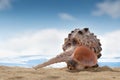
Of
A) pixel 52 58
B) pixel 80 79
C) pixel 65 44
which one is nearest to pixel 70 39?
pixel 65 44

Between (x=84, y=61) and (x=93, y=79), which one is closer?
(x=93, y=79)

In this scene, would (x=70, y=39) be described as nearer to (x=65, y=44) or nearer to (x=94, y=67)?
(x=65, y=44)

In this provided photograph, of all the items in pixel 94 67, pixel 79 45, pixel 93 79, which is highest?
pixel 79 45

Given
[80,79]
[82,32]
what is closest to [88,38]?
[82,32]

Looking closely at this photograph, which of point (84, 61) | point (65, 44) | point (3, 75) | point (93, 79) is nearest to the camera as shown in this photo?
point (93, 79)

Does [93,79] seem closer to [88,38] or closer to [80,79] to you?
[80,79]

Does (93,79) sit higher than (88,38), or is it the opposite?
(88,38)

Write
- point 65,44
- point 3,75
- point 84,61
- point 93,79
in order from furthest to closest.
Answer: point 65,44 < point 84,61 < point 3,75 < point 93,79
